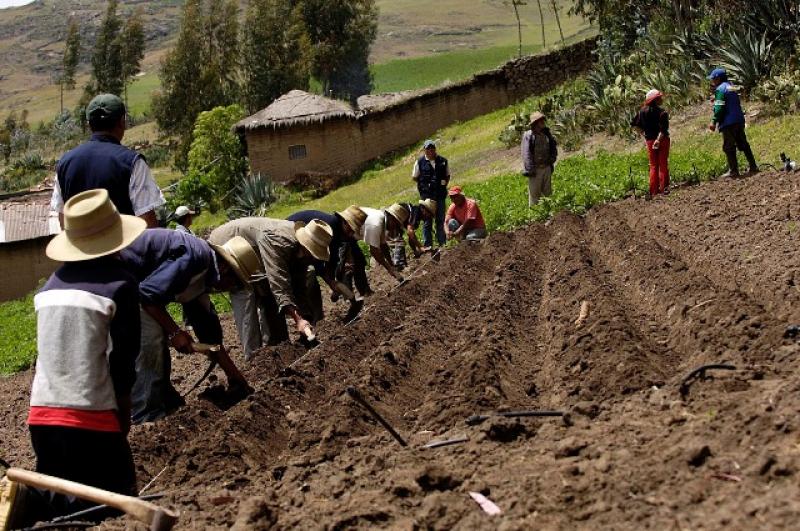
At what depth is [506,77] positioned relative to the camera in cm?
3431

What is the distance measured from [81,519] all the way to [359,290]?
300 inches

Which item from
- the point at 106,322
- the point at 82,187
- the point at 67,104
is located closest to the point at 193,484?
the point at 106,322

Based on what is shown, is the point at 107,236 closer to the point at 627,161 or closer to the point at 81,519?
the point at 81,519

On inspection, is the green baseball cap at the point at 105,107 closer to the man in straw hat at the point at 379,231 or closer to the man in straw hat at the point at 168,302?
the man in straw hat at the point at 168,302

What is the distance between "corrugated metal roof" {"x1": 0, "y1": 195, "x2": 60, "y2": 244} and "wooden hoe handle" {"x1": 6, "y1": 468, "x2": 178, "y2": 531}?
24972 mm

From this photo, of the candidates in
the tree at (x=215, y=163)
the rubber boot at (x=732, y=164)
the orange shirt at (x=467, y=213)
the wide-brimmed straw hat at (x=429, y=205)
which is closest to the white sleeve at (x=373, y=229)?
the orange shirt at (x=467, y=213)

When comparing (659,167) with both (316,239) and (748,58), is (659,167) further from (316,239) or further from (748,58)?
(316,239)

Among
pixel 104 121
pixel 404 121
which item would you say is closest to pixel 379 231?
pixel 104 121

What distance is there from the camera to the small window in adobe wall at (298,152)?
105 feet

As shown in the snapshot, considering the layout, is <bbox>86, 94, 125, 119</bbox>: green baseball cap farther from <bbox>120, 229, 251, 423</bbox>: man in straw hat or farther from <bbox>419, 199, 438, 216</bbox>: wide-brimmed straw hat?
<bbox>419, 199, 438, 216</bbox>: wide-brimmed straw hat

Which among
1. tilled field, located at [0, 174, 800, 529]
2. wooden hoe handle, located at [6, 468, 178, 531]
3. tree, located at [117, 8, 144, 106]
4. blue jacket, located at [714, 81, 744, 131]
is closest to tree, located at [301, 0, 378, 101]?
tree, located at [117, 8, 144, 106]

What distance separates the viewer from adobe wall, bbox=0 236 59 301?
29.1 metres

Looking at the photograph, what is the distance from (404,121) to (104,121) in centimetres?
2730

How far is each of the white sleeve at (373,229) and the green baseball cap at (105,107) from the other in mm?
5642
